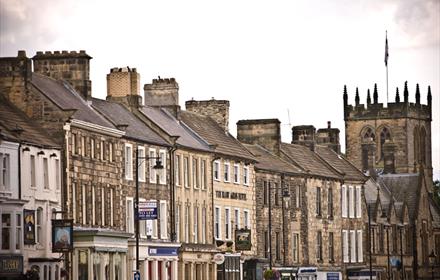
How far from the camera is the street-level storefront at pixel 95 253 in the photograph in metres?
82.1

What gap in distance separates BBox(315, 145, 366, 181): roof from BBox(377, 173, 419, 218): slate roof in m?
21.2

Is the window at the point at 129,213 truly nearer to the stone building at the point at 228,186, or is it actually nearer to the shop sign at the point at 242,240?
the stone building at the point at 228,186

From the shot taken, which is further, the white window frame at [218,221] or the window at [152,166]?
the white window frame at [218,221]

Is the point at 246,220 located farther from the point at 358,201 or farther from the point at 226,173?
the point at 358,201

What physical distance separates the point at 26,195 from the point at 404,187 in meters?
83.7

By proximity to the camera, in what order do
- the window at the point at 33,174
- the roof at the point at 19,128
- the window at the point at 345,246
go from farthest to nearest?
the window at the point at 345,246 < the window at the point at 33,174 < the roof at the point at 19,128

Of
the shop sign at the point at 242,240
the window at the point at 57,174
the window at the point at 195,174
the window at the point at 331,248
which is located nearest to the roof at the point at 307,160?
the window at the point at 331,248

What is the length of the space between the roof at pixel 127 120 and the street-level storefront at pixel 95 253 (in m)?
7.06

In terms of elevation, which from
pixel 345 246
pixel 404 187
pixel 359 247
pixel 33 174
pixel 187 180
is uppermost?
pixel 404 187

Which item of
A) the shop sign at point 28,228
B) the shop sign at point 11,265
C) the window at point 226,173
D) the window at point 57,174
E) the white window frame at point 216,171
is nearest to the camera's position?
the shop sign at point 11,265

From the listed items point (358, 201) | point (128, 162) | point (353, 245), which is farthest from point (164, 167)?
point (353, 245)

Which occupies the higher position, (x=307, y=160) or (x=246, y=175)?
(x=307, y=160)

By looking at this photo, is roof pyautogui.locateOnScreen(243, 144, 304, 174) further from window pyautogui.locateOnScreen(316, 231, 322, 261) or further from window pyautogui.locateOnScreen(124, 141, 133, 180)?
window pyautogui.locateOnScreen(124, 141, 133, 180)

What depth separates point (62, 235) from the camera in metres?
78.2
